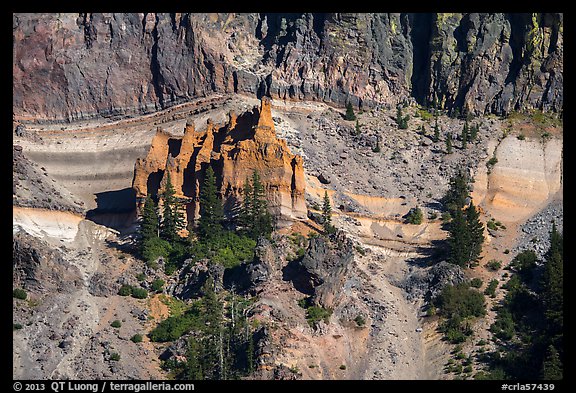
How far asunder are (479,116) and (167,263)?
5967 cm

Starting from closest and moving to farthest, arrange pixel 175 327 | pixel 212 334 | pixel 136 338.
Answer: pixel 212 334 → pixel 136 338 → pixel 175 327

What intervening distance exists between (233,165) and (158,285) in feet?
55.7

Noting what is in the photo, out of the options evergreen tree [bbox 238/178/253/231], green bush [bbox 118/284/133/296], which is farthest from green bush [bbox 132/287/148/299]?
evergreen tree [bbox 238/178/253/231]

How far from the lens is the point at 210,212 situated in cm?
13288

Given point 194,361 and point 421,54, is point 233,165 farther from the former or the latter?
point 421,54

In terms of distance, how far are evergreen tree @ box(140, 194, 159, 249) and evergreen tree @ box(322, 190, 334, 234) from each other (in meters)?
16.7

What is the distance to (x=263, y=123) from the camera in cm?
14000

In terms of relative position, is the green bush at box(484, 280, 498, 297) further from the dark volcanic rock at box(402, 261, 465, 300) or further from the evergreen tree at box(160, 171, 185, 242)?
the evergreen tree at box(160, 171, 185, 242)

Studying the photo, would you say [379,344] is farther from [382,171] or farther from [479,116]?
[479,116]

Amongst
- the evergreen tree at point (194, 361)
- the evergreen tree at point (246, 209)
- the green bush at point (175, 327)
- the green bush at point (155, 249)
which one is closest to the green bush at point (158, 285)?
the green bush at point (155, 249)

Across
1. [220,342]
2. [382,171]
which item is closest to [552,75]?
[382,171]

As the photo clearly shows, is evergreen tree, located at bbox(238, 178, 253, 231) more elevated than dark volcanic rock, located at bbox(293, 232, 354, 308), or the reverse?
evergreen tree, located at bbox(238, 178, 253, 231)

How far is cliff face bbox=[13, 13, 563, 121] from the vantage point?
6870 inches

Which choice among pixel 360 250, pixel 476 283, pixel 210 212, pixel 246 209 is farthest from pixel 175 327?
pixel 476 283
